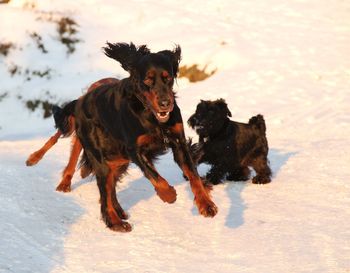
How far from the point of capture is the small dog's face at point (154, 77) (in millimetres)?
4434

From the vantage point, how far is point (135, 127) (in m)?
4.85

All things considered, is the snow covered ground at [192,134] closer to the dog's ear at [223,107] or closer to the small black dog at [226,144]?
the small black dog at [226,144]

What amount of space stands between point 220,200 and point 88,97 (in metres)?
1.85

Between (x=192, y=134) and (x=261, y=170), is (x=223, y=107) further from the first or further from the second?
(x=192, y=134)

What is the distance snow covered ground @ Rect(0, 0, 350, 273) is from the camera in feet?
15.4

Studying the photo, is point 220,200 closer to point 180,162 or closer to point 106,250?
point 180,162

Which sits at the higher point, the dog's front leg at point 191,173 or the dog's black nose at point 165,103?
the dog's black nose at point 165,103

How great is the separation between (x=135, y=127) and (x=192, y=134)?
5.14 m

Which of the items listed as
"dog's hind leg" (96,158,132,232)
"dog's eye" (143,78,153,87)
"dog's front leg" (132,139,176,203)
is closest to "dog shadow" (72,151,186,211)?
"dog's hind leg" (96,158,132,232)

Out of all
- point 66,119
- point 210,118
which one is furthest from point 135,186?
point 210,118

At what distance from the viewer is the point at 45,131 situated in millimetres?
11516

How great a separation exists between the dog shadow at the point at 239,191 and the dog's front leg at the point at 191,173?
883 mm

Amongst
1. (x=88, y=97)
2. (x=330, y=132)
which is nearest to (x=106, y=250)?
(x=88, y=97)

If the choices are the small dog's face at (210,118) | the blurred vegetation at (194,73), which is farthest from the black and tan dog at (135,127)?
the blurred vegetation at (194,73)
